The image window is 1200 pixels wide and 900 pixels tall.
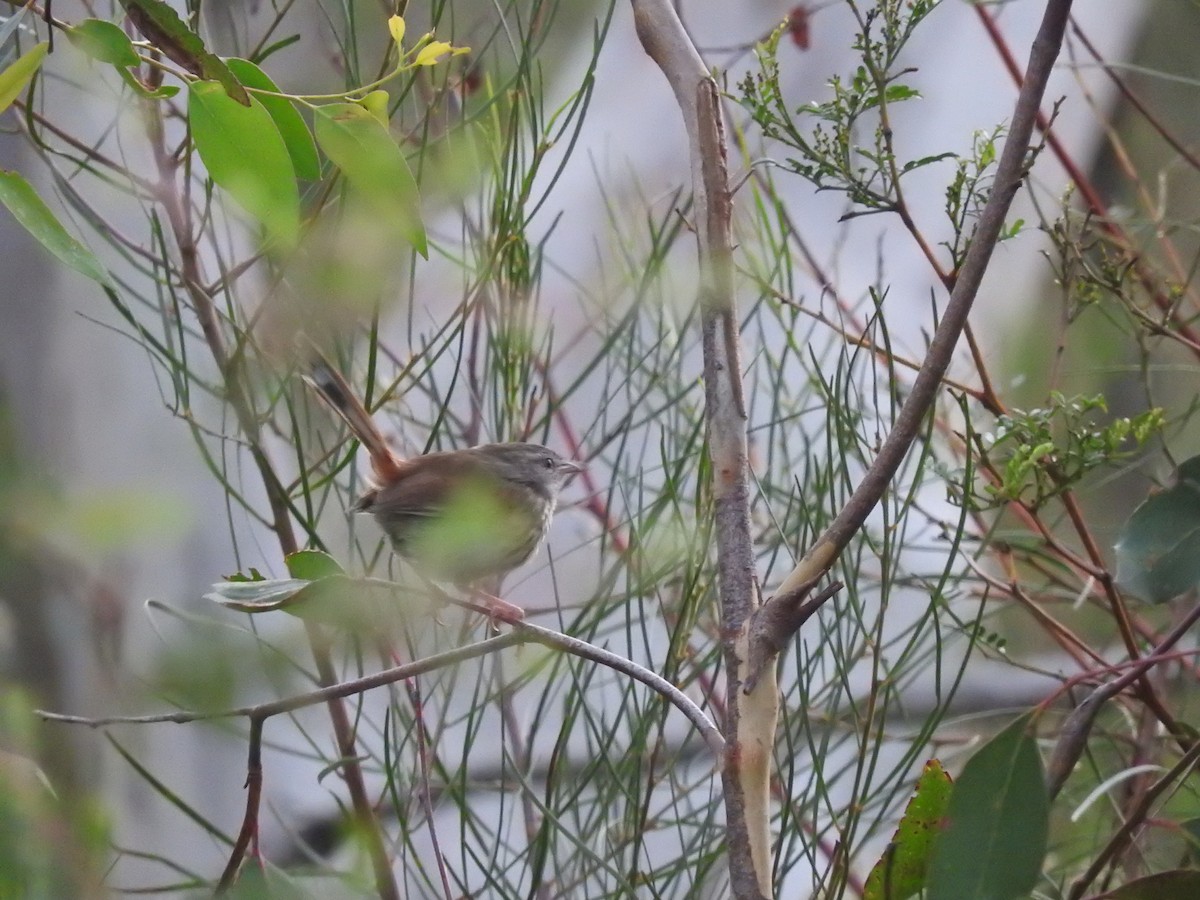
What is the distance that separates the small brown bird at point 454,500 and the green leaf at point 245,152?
34 cm

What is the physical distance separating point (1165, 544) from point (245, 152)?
1.73ft

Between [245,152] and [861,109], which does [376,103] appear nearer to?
[245,152]

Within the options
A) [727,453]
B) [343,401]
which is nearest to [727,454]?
[727,453]

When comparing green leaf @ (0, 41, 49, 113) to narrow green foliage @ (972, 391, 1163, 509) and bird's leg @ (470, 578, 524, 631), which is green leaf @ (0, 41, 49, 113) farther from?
narrow green foliage @ (972, 391, 1163, 509)

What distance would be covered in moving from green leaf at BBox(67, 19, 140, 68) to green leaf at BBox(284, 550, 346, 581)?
9.4 inches

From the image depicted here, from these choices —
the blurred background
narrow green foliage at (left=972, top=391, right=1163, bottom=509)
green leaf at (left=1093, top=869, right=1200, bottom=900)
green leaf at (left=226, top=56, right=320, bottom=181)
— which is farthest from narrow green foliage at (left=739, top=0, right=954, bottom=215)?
green leaf at (left=1093, top=869, right=1200, bottom=900)

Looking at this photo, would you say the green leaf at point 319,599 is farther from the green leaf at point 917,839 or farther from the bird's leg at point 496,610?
the green leaf at point 917,839

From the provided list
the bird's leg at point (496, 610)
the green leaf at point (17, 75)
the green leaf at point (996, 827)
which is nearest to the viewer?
the green leaf at point (17, 75)

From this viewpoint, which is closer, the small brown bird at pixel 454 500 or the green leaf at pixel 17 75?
the green leaf at pixel 17 75

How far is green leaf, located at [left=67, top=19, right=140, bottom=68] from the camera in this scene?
49 cm

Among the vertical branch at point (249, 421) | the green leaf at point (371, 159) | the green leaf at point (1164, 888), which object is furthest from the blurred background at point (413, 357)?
the green leaf at point (1164, 888)

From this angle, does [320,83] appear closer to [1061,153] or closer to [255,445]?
[255,445]

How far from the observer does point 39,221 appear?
20.1 inches

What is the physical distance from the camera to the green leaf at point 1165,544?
68 cm
